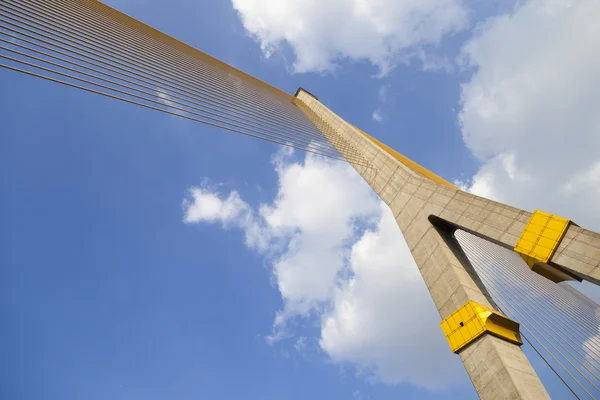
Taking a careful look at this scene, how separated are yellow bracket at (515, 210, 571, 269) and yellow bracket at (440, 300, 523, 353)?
1.50m

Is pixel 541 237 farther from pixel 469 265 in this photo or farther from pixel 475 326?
pixel 475 326

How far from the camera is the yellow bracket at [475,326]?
299 inches

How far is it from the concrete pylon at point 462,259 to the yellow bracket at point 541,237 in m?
0.21

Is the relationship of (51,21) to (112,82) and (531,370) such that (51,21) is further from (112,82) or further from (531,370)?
(531,370)

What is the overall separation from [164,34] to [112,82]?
1243cm

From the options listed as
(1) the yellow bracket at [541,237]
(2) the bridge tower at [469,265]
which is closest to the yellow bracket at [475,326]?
(2) the bridge tower at [469,265]

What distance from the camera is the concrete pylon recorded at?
701 centimetres

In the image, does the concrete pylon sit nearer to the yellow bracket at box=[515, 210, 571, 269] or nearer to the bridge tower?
the bridge tower

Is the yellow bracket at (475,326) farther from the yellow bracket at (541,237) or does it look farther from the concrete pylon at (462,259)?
the yellow bracket at (541,237)

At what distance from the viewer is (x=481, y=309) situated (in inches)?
309

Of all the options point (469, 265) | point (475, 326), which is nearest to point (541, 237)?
point (469, 265)

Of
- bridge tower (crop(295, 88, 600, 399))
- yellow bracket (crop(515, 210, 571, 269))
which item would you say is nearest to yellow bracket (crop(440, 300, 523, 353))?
bridge tower (crop(295, 88, 600, 399))

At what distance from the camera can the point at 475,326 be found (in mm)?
7707

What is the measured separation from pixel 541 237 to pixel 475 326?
98.8 inches
